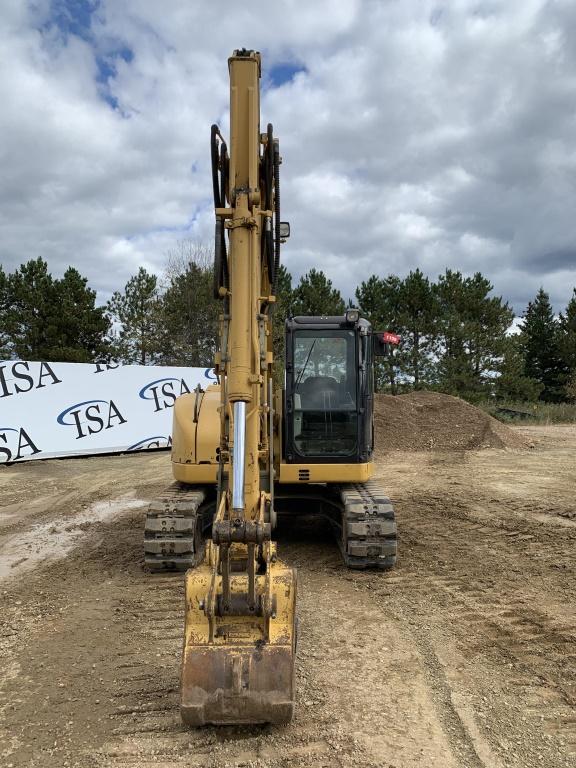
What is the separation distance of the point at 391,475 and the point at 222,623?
10.4 m

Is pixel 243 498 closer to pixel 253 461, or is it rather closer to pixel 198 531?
pixel 253 461

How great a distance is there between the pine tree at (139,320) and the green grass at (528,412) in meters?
15.6

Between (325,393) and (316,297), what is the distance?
2240 centimetres

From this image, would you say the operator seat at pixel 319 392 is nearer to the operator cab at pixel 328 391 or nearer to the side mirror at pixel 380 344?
the operator cab at pixel 328 391

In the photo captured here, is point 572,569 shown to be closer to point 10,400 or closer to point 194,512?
point 194,512

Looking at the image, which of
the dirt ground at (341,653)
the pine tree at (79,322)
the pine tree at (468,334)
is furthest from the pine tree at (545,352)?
the dirt ground at (341,653)

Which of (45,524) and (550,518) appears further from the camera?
(45,524)

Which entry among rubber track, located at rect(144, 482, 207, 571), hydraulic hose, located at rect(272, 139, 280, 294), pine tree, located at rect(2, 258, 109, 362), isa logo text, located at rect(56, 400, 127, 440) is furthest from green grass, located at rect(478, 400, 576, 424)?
hydraulic hose, located at rect(272, 139, 280, 294)

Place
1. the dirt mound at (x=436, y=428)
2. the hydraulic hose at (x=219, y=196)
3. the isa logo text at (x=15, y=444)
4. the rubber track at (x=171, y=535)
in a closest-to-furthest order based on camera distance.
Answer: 1. the hydraulic hose at (x=219, y=196)
2. the rubber track at (x=171, y=535)
3. the isa logo text at (x=15, y=444)
4. the dirt mound at (x=436, y=428)

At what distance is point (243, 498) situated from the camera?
12.4 ft

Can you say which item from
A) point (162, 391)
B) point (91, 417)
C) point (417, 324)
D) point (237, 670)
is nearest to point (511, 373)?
point (417, 324)

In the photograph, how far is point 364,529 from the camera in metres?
6.04

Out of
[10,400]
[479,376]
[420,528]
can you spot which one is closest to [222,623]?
[420,528]

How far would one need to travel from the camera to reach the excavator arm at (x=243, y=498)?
10.8 feet
